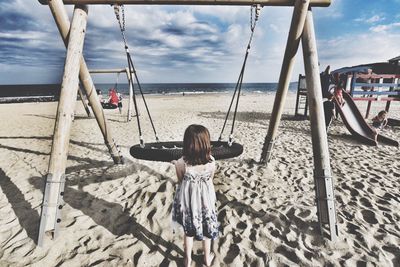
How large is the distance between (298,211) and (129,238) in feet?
7.03

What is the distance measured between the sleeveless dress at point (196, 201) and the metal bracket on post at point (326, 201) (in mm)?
1322

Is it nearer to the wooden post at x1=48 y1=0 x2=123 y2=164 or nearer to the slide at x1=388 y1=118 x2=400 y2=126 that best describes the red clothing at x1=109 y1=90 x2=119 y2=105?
the wooden post at x1=48 y1=0 x2=123 y2=164

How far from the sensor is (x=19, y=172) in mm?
4695

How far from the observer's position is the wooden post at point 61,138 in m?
2.61

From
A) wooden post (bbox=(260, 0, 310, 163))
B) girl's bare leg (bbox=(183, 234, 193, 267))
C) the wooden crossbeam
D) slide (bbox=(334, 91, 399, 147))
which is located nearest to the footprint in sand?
wooden post (bbox=(260, 0, 310, 163))

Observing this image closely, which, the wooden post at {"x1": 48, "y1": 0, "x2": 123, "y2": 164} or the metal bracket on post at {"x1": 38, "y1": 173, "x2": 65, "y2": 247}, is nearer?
the metal bracket on post at {"x1": 38, "y1": 173, "x2": 65, "y2": 247}

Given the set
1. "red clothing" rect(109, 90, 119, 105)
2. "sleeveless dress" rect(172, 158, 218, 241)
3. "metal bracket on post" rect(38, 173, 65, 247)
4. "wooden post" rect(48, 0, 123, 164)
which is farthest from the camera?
"red clothing" rect(109, 90, 119, 105)

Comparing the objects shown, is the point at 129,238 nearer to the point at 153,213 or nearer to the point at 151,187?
the point at 153,213

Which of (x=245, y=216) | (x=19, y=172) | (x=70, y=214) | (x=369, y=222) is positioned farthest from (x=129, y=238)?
(x=19, y=172)

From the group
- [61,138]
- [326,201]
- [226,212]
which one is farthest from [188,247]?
[61,138]

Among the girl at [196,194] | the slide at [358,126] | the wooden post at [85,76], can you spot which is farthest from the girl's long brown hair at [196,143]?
the slide at [358,126]

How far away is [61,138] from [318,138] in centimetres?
291

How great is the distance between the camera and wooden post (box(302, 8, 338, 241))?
2.62 m

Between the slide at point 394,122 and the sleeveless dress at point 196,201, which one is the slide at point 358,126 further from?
the sleeveless dress at point 196,201
